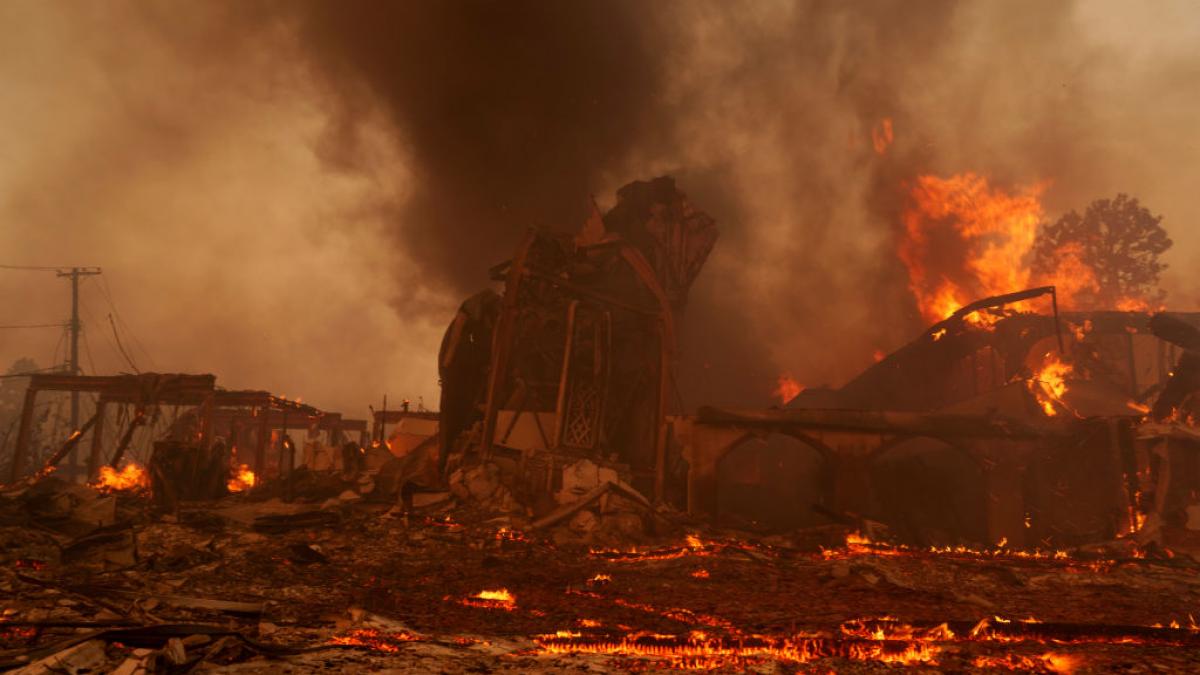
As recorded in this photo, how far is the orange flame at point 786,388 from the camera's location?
36.9 metres

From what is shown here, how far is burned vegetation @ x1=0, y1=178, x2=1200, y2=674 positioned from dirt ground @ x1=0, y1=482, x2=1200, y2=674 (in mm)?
65

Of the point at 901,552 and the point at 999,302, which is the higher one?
the point at 999,302

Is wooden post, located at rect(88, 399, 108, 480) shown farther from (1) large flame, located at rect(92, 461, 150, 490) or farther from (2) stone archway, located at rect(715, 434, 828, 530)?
(2) stone archway, located at rect(715, 434, 828, 530)

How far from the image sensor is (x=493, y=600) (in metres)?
9.32

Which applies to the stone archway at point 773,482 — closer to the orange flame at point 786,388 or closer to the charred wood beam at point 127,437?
the orange flame at point 786,388

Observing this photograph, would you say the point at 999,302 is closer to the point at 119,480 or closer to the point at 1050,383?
the point at 1050,383

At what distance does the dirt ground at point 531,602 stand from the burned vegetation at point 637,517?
6 cm

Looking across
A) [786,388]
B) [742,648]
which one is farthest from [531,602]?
[786,388]

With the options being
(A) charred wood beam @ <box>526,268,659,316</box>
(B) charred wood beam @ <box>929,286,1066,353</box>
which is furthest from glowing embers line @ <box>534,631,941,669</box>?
(B) charred wood beam @ <box>929,286,1066,353</box>

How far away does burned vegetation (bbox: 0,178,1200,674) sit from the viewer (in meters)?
6.70

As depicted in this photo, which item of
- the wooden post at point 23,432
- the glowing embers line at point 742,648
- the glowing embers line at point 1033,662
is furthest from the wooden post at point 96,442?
the glowing embers line at point 1033,662

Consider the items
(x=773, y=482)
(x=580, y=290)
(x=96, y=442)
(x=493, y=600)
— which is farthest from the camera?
(x=773, y=482)

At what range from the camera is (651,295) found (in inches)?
906

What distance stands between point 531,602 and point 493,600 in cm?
52
